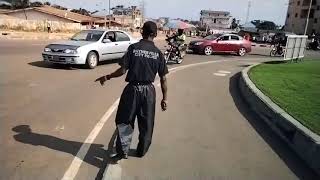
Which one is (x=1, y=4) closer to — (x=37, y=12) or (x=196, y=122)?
(x=37, y=12)

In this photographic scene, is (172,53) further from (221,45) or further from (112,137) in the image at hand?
(112,137)

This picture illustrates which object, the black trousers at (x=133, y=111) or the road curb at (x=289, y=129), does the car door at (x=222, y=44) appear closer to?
the road curb at (x=289, y=129)

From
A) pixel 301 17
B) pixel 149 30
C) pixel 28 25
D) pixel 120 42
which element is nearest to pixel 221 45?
pixel 120 42

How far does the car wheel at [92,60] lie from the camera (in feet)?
54.5

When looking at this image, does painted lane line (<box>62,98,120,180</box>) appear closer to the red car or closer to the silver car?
the silver car

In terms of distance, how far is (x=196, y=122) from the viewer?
8.63 meters

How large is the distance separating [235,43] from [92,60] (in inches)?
634

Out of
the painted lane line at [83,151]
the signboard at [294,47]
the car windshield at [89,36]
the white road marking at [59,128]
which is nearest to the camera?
the painted lane line at [83,151]

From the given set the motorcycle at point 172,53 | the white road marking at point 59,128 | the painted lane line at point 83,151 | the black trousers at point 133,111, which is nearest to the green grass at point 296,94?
the black trousers at point 133,111

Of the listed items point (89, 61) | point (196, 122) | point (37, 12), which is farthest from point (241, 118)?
point (37, 12)

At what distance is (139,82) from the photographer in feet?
18.7

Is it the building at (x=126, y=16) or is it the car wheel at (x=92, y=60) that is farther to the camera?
the building at (x=126, y=16)

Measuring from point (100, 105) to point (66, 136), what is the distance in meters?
2.79

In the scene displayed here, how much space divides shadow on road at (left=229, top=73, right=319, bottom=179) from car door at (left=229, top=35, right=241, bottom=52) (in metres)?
19.5
